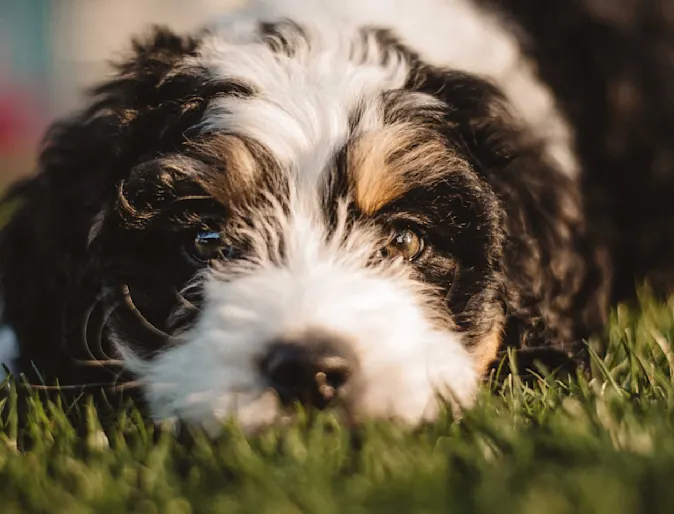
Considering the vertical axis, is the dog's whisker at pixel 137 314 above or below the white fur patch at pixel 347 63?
below

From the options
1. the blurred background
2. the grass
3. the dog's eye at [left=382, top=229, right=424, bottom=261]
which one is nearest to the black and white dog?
the dog's eye at [left=382, top=229, right=424, bottom=261]

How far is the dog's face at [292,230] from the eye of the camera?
2480 millimetres

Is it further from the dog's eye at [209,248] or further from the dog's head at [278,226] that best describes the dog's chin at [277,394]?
the dog's eye at [209,248]

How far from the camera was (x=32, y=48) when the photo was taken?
266 inches

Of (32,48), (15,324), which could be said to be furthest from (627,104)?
(32,48)

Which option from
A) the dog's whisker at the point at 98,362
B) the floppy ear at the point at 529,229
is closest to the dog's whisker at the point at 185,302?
the dog's whisker at the point at 98,362

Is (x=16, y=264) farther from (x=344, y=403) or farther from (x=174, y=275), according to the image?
(x=344, y=403)

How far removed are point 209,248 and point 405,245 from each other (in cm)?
60

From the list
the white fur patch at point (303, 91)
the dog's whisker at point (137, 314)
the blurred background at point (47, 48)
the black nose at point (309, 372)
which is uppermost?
the white fur patch at point (303, 91)

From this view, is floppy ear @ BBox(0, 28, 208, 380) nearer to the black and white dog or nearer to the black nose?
the black and white dog

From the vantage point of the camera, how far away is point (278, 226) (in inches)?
108

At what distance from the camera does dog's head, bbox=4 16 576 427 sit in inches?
97.9

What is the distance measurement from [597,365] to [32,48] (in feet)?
17.4

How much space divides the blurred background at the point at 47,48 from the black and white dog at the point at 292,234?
300 cm
